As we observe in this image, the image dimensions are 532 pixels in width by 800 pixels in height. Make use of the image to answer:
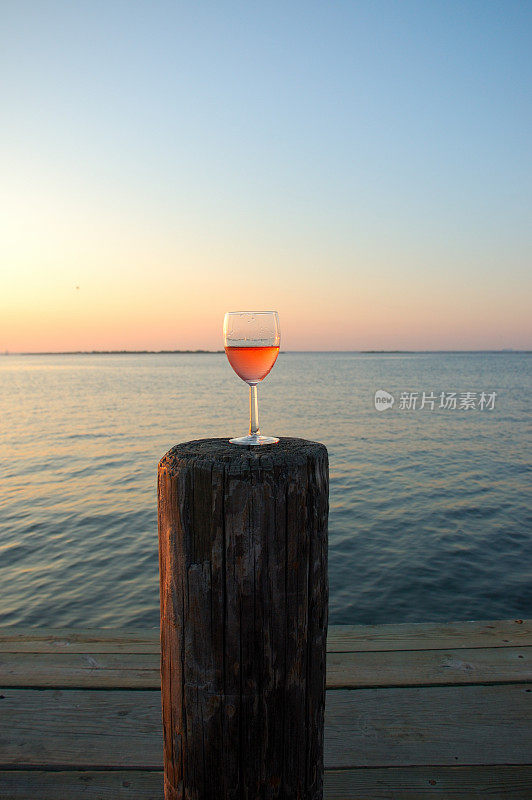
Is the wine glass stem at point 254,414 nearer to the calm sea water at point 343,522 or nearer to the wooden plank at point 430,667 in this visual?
the wooden plank at point 430,667

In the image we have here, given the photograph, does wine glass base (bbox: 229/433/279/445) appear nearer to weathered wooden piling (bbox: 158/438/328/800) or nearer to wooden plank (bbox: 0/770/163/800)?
weathered wooden piling (bbox: 158/438/328/800)

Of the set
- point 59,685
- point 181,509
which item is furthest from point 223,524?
point 59,685

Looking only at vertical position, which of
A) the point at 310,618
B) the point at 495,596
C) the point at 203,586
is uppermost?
the point at 203,586

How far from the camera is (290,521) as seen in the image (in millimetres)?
1503

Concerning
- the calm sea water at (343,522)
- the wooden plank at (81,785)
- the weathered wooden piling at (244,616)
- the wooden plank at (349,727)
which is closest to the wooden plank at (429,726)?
the wooden plank at (349,727)

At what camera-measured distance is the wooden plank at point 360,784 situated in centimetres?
242

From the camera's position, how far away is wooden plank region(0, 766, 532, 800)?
2.42 meters

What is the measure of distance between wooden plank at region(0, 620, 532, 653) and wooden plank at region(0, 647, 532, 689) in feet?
0.23

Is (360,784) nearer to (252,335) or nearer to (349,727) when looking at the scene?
(349,727)

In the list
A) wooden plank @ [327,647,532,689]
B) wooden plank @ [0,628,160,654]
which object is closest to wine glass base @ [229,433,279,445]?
wooden plank @ [327,647,532,689]

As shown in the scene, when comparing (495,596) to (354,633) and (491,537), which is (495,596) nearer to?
(491,537)

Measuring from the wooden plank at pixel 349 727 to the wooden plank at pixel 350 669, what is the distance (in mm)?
65

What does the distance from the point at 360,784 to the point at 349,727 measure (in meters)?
0.35

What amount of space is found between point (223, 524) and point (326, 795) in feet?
5.58
